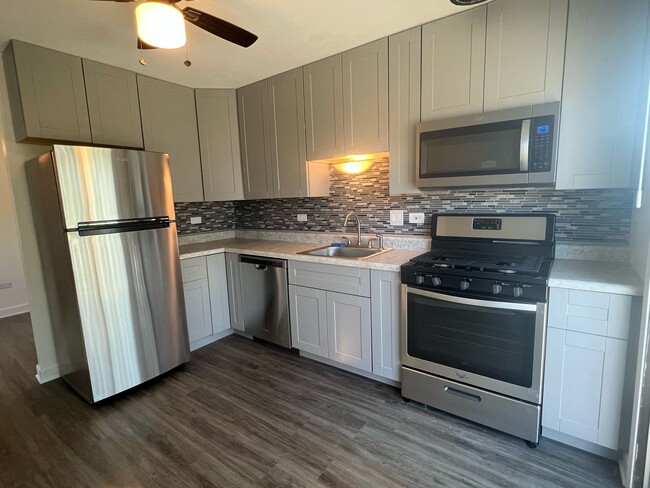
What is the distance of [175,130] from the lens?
299cm

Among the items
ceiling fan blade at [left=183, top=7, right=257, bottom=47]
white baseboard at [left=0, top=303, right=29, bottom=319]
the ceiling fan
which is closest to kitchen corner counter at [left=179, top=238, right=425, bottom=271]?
ceiling fan blade at [left=183, top=7, right=257, bottom=47]

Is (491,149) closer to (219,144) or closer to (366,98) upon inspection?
(366,98)

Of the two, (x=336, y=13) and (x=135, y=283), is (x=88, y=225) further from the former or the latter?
(x=336, y=13)

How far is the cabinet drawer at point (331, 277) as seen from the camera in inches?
88.8

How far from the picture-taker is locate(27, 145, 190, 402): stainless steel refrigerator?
6.66ft

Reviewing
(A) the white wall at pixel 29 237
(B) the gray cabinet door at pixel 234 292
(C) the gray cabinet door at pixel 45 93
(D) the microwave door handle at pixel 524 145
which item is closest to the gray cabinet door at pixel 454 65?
(D) the microwave door handle at pixel 524 145

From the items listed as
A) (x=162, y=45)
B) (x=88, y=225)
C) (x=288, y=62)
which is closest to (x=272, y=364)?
(x=88, y=225)

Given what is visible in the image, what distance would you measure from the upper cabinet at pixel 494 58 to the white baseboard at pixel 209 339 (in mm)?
2643

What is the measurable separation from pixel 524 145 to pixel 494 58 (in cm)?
55

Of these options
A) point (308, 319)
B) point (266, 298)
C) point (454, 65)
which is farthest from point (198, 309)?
point (454, 65)

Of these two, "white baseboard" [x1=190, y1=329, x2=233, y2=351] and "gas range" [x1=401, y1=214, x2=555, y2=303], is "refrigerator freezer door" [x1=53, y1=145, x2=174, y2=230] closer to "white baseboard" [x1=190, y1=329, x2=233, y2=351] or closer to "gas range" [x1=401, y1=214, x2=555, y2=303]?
"white baseboard" [x1=190, y1=329, x2=233, y2=351]

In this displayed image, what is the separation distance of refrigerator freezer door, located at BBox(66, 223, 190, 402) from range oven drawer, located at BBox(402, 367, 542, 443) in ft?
5.91

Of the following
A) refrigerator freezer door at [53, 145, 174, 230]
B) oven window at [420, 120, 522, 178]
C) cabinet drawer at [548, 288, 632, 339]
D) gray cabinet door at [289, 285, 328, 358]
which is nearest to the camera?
cabinet drawer at [548, 288, 632, 339]

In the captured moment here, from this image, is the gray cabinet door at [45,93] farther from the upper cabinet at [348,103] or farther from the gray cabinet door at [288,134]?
the upper cabinet at [348,103]
